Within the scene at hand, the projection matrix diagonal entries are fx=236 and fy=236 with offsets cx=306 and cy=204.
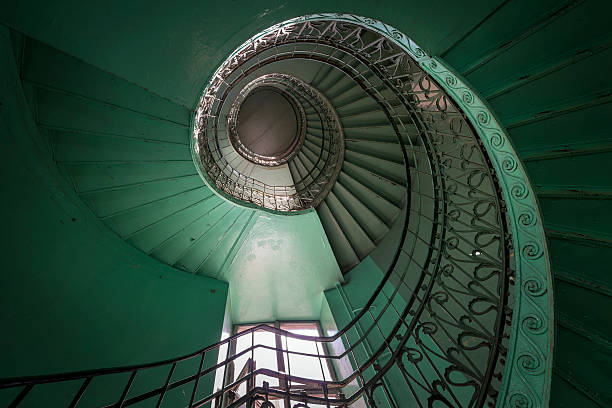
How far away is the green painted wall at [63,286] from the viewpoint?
8.82 feet

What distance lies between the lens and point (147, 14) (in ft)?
7.13

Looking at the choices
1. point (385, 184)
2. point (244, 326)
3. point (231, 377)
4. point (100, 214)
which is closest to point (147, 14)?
point (100, 214)

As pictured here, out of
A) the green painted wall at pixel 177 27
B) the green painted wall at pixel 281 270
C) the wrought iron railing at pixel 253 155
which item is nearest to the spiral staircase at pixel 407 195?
the green painted wall at pixel 177 27

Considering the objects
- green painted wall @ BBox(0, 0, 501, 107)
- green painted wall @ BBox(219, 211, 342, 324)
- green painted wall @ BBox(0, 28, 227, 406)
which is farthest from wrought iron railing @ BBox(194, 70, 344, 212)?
green painted wall @ BBox(0, 28, 227, 406)

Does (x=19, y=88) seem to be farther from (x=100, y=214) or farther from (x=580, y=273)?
→ (x=580, y=273)

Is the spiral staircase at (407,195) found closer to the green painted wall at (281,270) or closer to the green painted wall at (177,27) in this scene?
the green painted wall at (177,27)

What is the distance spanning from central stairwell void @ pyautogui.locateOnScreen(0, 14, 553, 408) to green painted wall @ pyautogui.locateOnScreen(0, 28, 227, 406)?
0.21 metres

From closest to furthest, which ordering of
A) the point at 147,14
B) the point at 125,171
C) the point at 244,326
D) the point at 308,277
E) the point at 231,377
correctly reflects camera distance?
the point at 147,14 < the point at 125,171 < the point at 231,377 < the point at 308,277 < the point at 244,326

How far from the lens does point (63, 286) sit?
326cm

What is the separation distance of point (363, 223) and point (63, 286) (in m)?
5.54

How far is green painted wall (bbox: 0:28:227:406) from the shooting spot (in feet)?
8.82

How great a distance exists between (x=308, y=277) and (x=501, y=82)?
4793mm

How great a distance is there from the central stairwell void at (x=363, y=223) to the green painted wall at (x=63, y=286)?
21 cm

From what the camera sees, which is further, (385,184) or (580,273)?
(385,184)
